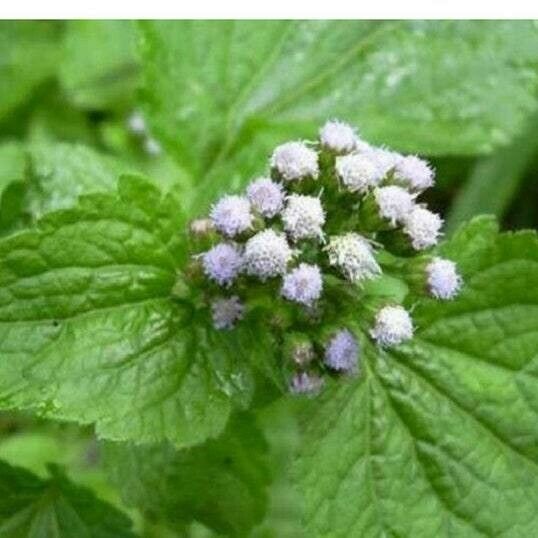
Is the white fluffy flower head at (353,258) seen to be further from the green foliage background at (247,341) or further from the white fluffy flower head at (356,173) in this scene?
the green foliage background at (247,341)

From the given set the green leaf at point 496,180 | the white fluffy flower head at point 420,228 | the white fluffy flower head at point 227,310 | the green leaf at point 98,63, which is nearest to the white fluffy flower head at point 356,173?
the white fluffy flower head at point 420,228

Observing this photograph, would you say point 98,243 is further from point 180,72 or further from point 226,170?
point 180,72

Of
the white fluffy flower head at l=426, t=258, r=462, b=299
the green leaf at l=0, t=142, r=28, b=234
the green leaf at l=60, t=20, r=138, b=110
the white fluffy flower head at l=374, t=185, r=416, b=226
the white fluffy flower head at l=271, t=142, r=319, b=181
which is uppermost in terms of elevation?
the green leaf at l=60, t=20, r=138, b=110

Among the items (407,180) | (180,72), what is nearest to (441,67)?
(180,72)

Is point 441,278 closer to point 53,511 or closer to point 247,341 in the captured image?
point 247,341

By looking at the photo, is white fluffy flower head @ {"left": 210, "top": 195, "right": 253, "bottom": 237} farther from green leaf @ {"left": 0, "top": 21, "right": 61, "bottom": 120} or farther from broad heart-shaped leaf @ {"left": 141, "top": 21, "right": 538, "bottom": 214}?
green leaf @ {"left": 0, "top": 21, "right": 61, "bottom": 120}

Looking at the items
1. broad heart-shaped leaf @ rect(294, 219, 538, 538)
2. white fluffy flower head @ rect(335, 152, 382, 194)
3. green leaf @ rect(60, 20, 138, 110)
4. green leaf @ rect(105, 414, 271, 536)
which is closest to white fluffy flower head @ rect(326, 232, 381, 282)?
white fluffy flower head @ rect(335, 152, 382, 194)
